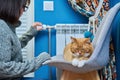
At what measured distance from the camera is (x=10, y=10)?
5.11ft

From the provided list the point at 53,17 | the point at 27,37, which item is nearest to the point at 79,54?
the point at 27,37

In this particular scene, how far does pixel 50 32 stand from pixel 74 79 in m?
0.75

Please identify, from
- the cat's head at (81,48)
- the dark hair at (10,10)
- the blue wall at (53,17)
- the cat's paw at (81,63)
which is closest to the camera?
the dark hair at (10,10)

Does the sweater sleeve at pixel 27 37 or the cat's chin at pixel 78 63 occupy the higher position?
the sweater sleeve at pixel 27 37

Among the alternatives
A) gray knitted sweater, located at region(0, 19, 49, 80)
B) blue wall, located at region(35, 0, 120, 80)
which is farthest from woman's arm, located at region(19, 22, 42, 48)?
gray knitted sweater, located at region(0, 19, 49, 80)

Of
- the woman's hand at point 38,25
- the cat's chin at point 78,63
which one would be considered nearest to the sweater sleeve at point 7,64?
the cat's chin at point 78,63

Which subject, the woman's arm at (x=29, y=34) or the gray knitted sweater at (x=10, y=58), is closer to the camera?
the gray knitted sweater at (x=10, y=58)

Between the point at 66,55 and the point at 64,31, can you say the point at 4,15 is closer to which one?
the point at 66,55

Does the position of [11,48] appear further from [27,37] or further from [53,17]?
[53,17]

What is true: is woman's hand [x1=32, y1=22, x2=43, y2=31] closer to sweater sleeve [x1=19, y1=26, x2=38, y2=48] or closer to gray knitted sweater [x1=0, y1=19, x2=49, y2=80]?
sweater sleeve [x1=19, y1=26, x2=38, y2=48]

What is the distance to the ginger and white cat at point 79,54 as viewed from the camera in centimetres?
180

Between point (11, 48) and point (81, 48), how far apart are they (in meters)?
0.55

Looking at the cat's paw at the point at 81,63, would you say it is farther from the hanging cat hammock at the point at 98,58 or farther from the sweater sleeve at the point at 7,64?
the sweater sleeve at the point at 7,64

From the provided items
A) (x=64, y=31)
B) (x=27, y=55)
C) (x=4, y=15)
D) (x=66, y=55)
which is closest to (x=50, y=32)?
(x=64, y=31)
